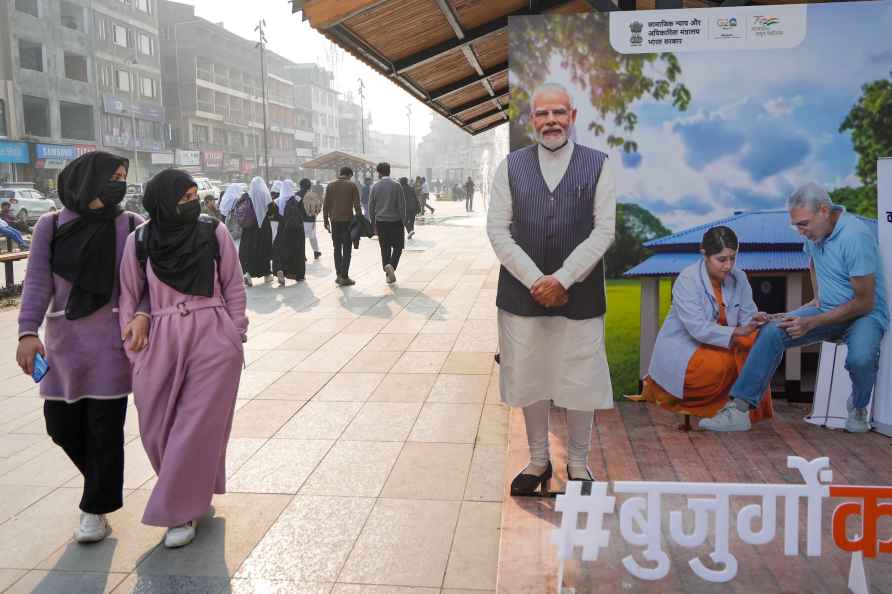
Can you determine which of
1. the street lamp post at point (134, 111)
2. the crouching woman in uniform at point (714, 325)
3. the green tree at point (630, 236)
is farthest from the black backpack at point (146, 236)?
the street lamp post at point (134, 111)

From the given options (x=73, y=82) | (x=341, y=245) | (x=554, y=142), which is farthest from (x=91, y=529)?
(x=73, y=82)

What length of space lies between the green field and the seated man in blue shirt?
0.62 metres

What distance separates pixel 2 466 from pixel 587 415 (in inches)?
136

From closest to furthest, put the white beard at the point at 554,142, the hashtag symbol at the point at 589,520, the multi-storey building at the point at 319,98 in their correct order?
the hashtag symbol at the point at 589,520, the white beard at the point at 554,142, the multi-storey building at the point at 319,98

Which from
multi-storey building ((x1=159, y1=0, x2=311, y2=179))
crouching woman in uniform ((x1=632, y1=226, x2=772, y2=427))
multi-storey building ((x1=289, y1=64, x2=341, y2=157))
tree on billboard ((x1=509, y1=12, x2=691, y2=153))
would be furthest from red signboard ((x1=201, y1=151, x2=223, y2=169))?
crouching woman in uniform ((x1=632, y1=226, x2=772, y2=427))

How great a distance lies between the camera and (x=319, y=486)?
4.53 m

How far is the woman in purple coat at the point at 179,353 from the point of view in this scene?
12.2 feet

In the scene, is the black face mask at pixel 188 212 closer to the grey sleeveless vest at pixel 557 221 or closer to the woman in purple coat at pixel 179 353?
the woman in purple coat at pixel 179 353

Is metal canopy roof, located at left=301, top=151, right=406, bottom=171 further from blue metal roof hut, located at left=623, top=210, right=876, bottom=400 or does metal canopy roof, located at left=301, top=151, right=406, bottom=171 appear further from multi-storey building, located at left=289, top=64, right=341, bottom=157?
multi-storey building, located at left=289, top=64, right=341, bottom=157

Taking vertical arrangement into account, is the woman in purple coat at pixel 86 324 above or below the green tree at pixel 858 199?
below

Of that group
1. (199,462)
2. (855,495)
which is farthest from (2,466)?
(855,495)

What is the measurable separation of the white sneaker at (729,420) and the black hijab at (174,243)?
308cm

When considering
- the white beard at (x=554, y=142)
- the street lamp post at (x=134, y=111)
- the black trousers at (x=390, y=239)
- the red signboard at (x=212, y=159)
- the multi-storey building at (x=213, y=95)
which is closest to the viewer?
the white beard at (x=554, y=142)

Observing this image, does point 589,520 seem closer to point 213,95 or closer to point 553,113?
point 553,113
